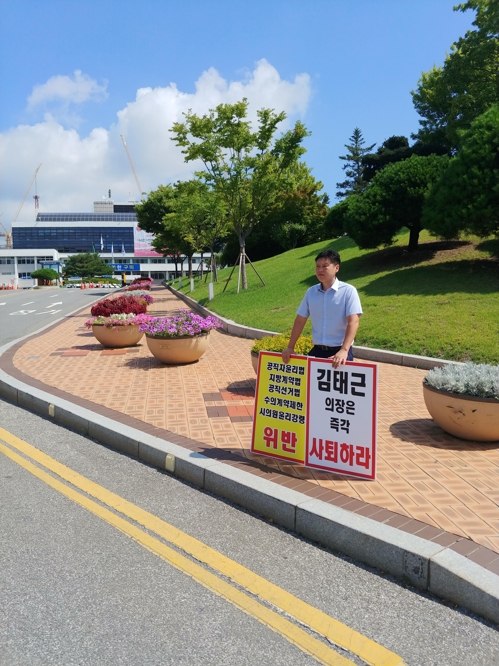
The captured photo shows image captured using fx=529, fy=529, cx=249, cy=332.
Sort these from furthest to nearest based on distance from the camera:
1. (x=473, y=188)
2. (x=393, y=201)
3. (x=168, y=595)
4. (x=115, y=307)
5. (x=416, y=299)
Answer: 1. (x=393, y=201)
2. (x=473, y=188)
3. (x=416, y=299)
4. (x=115, y=307)
5. (x=168, y=595)

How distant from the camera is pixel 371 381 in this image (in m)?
4.17

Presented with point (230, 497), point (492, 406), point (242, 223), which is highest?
point (242, 223)

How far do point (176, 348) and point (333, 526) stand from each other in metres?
6.17

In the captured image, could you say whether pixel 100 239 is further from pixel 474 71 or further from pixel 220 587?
pixel 220 587

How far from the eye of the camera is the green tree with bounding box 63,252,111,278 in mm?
95000

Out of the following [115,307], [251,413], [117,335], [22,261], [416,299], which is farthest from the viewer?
[22,261]

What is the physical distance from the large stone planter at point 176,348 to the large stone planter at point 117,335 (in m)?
2.09

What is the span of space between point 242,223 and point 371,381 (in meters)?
18.6

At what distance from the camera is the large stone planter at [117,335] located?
1128 cm

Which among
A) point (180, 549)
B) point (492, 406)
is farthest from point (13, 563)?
point (492, 406)

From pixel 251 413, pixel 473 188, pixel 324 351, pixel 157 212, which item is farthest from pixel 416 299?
pixel 157 212

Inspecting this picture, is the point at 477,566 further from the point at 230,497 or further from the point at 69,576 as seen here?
the point at 69,576

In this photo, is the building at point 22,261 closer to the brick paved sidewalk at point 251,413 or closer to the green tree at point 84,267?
the green tree at point 84,267

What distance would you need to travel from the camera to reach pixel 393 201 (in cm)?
1677
